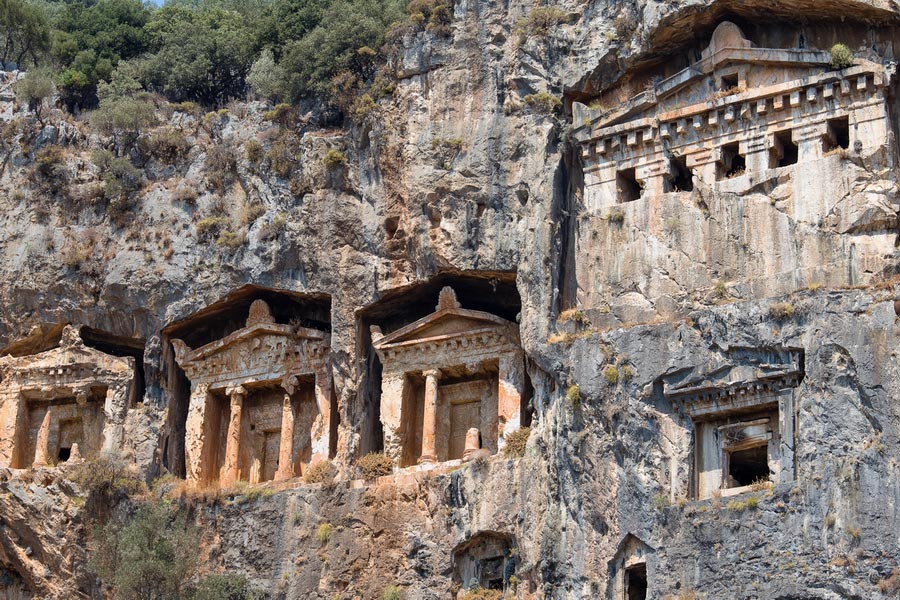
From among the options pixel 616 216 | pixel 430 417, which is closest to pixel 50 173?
pixel 430 417

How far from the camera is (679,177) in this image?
32.5m

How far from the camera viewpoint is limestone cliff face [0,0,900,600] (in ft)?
90.5

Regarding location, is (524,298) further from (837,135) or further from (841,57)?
A: (841,57)

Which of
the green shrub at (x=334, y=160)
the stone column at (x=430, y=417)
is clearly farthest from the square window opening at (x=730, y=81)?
the green shrub at (x=334, y=160)

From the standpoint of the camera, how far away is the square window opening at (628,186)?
32656 mm

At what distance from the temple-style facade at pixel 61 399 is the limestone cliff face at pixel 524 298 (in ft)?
2.15

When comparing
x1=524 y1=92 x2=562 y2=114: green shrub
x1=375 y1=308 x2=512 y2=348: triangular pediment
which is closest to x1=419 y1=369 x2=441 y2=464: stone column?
x1=375 y1=308 x2=512 y2=348: triangular pediment

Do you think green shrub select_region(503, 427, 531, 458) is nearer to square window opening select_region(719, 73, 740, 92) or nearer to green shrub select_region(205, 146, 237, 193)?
square window opening select_region(719, 73, 740, 92)

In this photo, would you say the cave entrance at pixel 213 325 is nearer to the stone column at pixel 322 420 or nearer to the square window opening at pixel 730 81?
the stone column at pixel 322 420

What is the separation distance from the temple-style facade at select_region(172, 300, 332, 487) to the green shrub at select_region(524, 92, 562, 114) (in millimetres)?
6875

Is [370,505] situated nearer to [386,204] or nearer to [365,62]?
[386,204]

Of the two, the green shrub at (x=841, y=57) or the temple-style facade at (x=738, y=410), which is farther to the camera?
the green shrub at (x=841, y=57)

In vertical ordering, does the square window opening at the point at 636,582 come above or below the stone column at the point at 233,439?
below

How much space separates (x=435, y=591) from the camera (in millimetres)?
31859
